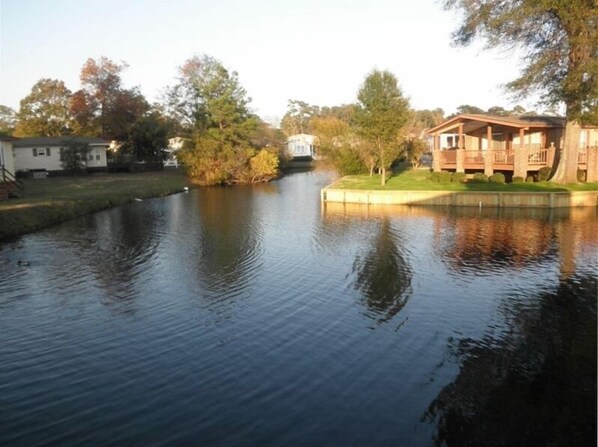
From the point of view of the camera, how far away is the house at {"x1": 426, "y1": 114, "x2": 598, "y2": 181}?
1372 inches

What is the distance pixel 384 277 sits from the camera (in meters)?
16.3

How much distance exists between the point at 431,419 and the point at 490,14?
29.4m

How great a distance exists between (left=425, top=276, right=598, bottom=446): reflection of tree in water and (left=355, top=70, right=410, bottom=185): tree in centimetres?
2573

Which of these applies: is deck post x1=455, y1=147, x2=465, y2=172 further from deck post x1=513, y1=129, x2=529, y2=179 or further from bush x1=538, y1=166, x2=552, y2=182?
bush x1=538, y1=166, x2=552, y2=182

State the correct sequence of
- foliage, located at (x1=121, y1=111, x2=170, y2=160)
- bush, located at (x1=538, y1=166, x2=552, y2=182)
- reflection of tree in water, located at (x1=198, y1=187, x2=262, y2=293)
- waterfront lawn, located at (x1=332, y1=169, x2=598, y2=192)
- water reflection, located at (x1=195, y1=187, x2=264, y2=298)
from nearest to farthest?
1. water reflection, located at (x1=195, y1=187, x2=264, y2=298)
2. reflection of tree in water, located at (x1=198, y1=187, x2=262, y2=293)
3. waterfront lawn, located at (x1=332, y1=169, x2=598, y2=192)
4. bush, located at (x1=538, y1=166, x2=552, y2=182)
5. foliage, located at (x1=121, y1=111, x2=170, y2=160)

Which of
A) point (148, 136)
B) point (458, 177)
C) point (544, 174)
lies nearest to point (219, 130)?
point (148, 136)

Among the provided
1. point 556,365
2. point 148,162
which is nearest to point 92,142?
point 148,162

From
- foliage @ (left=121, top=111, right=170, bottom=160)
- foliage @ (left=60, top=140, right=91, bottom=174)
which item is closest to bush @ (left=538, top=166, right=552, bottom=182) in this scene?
foliage @ (left=60, top=140, right=91, bottom=174)

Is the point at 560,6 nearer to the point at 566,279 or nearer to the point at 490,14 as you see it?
the point at 490,14

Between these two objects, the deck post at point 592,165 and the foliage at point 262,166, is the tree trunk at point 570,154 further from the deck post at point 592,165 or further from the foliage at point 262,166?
the foliage at point 262,166

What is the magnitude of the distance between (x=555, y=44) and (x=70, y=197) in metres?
31.7

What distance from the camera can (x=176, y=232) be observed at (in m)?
25.0

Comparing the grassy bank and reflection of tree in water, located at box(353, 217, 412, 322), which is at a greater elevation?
the grassy bank

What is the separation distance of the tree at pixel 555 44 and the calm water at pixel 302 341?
10545mm
